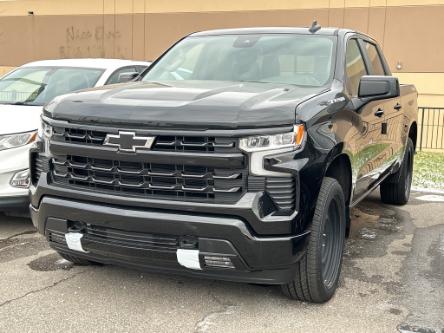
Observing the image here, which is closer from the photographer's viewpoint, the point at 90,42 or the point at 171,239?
the point at 171,239

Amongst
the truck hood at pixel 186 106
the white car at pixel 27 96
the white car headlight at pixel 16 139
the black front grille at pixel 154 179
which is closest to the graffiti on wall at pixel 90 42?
the white car at pixel 27 96

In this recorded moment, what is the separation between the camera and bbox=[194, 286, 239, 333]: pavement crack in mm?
3332

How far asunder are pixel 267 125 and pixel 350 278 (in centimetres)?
175

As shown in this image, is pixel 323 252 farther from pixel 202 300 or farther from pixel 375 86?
pixel 375 86

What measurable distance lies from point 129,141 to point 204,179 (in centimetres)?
49

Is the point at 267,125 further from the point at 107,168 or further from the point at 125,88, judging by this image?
the point at 125,88

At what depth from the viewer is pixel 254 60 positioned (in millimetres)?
4465

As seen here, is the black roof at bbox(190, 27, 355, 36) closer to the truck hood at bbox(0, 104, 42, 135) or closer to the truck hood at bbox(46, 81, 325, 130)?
the truck hood at bbox(46, 81, 325, 130)

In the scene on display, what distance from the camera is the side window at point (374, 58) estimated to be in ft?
17.8

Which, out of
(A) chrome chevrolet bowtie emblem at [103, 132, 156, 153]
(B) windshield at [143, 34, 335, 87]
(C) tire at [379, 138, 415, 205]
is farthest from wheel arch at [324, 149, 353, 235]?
(C) tire at [379, 138, 415, 205]

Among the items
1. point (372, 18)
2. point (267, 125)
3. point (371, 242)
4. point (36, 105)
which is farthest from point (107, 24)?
point (267, 125)

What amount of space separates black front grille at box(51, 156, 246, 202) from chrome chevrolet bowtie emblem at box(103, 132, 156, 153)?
Answer: 11cm

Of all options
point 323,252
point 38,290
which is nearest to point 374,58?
point 323,252

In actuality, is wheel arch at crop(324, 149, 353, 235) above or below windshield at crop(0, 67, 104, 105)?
below
